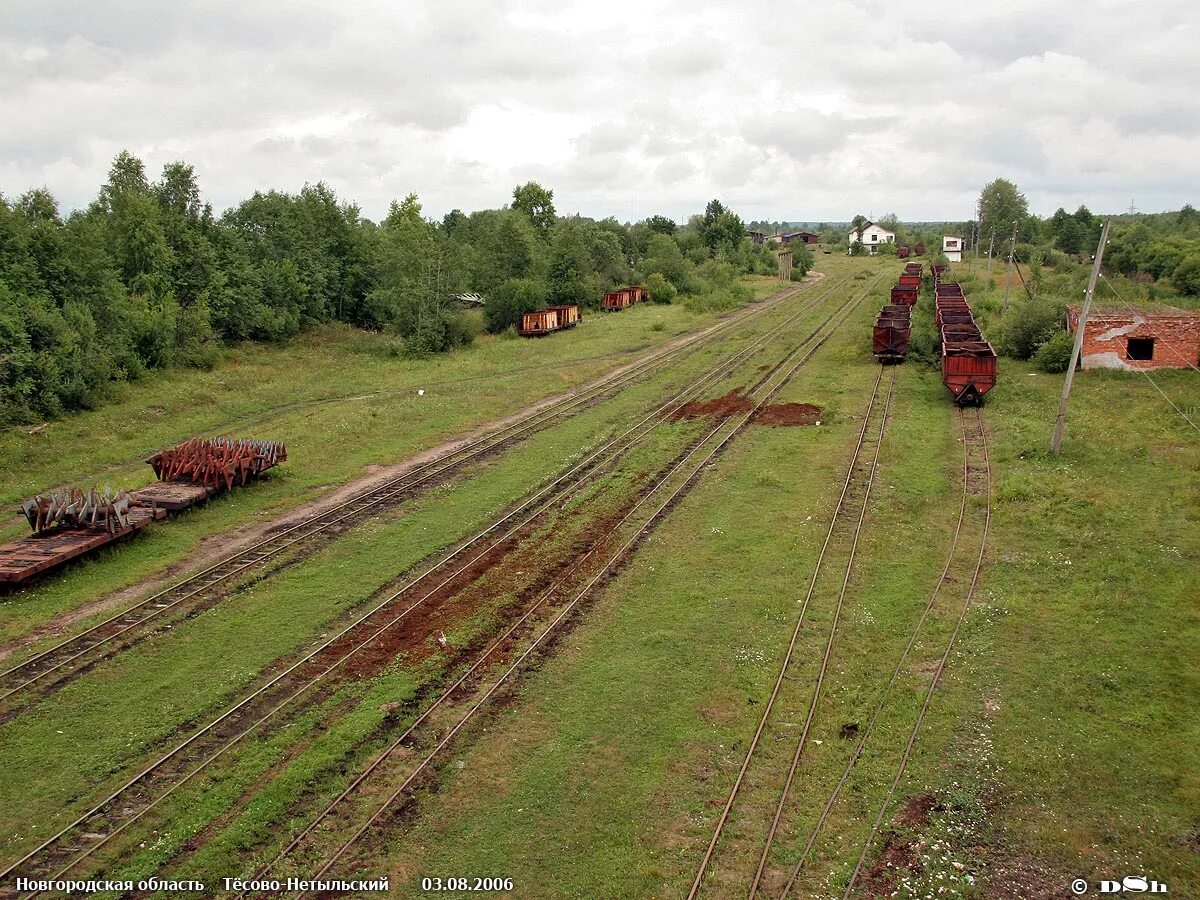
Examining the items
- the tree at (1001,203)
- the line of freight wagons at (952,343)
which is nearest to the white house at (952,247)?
the tree at (1001,203)

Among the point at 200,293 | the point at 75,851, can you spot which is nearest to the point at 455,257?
the point at 200,293

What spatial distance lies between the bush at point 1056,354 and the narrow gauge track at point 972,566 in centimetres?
716

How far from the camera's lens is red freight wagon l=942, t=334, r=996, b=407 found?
28.7 metres

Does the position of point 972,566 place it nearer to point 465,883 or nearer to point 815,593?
point 815,593

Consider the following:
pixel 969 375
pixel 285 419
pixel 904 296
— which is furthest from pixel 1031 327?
pixel 285 419

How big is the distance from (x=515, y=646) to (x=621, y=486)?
→ 8.82 meters

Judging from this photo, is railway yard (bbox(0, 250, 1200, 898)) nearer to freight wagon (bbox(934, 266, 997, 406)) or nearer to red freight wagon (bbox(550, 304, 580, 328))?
freight wagon (bbox(934, 266, 997, 406))

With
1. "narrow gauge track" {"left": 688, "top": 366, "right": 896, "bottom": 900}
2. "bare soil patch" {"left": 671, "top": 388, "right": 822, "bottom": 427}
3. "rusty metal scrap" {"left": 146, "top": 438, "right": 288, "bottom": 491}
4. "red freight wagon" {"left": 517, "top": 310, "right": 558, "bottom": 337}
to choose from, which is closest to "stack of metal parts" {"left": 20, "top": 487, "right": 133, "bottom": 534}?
"rusty metal scrap" {"left": 146, "top": 438, "right": 288, "bottom": 491}

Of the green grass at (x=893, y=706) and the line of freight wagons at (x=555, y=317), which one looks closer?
the green grass at (x=893, y=706)

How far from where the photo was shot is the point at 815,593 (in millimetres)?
15250

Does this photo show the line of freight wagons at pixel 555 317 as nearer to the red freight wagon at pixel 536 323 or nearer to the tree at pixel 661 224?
the red freight wagon at pixel 536 323

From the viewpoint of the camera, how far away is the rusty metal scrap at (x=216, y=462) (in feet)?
71.1

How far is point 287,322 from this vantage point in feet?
163

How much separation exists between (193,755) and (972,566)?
14575 mm
